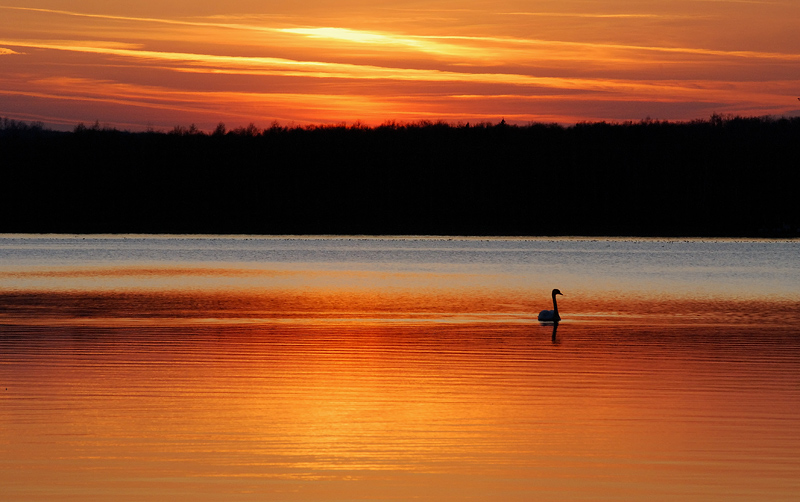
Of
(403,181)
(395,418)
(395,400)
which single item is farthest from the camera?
(403,181)

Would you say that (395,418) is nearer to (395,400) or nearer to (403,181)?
(395,400)

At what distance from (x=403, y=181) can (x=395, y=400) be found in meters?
124

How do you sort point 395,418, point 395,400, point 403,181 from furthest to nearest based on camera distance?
point 403,181
point 395,400
point 395,418

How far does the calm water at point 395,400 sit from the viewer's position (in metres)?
9.68

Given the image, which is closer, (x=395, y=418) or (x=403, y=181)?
(x=395, y=418)

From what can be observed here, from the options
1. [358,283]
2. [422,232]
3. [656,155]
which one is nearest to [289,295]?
[358,283]

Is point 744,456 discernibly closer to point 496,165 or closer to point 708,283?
point 708,283

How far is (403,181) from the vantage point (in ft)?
450

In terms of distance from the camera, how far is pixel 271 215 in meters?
136

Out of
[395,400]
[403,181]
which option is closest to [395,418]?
[395,400]

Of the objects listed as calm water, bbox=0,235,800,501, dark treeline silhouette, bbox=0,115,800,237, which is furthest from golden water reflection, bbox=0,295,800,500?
dark treeline silhouette, bbox=0,115,800,237

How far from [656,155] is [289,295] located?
10616 cm

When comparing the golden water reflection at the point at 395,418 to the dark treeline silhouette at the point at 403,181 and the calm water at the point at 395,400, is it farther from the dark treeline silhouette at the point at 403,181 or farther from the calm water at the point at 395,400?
the dark treeline silhouette at the point at 403,181

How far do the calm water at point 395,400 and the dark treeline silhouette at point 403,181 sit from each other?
99.2 meters
